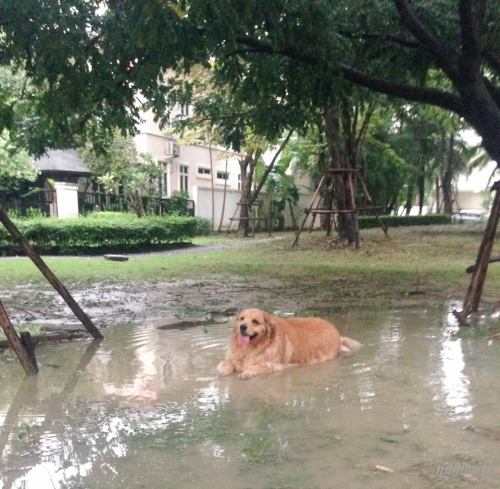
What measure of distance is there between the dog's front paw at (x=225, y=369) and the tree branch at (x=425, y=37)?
229 inches

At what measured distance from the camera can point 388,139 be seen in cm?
3484

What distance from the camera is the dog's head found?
238 inches

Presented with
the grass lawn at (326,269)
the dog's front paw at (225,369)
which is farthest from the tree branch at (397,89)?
the dog's front paw at (225,369)

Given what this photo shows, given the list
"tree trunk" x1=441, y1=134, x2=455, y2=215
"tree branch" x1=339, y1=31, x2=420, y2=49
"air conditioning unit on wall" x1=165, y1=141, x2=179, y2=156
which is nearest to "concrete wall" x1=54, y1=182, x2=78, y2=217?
"air conditioning unit on wall" x1=165, y1=141, x2=179, y2=156

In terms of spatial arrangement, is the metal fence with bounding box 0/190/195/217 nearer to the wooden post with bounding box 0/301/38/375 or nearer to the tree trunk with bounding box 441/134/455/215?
the wooden post with bounding box 0/301/38/375

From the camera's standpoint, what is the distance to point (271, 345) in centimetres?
621

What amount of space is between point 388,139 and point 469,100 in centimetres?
2574

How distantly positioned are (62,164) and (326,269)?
55.4 feet

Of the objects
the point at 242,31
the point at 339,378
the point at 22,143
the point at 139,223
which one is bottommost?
the point at 339,378

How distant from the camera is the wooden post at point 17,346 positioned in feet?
19.3

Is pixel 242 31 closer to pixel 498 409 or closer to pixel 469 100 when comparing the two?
pixel 469 100

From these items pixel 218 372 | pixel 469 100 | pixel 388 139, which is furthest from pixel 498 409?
pixel 388 139

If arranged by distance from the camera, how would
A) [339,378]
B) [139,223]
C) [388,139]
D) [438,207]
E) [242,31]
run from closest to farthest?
[339,378] < [242,31] < [139,223] < [388,139] < [438,207]

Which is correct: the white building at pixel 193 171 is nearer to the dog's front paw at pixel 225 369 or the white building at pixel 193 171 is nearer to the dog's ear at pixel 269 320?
the dog's ear at pixel 269 320
